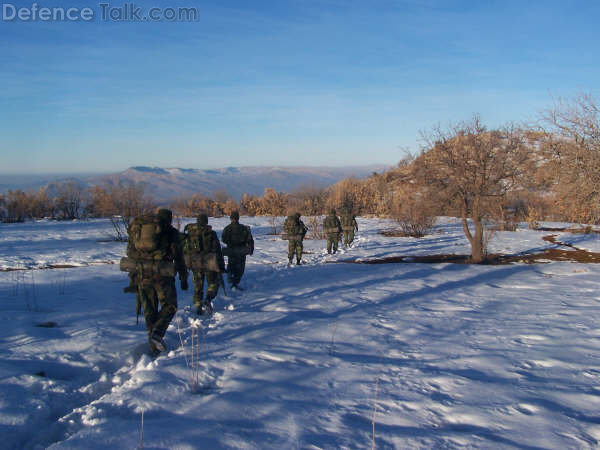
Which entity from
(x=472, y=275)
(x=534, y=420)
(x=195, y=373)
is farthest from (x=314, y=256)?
(x=534, y=420)

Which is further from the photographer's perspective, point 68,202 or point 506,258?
point 68,202

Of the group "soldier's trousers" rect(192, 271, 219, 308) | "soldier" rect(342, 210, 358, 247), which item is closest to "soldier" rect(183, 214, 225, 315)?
"soldier's trousers" rect(192, 271, 219, 308)

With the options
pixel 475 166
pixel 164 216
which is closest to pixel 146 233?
pixel 164 216

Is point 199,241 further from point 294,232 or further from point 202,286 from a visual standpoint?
point 294,232

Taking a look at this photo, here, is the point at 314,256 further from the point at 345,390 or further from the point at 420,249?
the point at 345,390

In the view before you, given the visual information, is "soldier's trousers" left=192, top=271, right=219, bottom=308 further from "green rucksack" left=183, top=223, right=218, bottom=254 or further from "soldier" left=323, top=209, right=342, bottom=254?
"soldier" left=323, top=209, right=342, bottom=254

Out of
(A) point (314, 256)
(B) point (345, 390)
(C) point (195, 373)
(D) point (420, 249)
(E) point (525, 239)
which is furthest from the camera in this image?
(E) point (525, 239)

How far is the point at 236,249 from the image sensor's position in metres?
8.72

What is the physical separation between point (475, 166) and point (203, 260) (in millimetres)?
8739

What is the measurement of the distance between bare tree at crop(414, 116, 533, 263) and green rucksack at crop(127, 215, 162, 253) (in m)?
Result: 9.03

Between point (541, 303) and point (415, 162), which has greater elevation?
point (415, 162)

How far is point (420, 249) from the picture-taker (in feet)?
55.5

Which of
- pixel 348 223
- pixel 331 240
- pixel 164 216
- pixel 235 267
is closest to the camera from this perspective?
A: pixel 164 216

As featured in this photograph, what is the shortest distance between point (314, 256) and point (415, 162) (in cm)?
504
